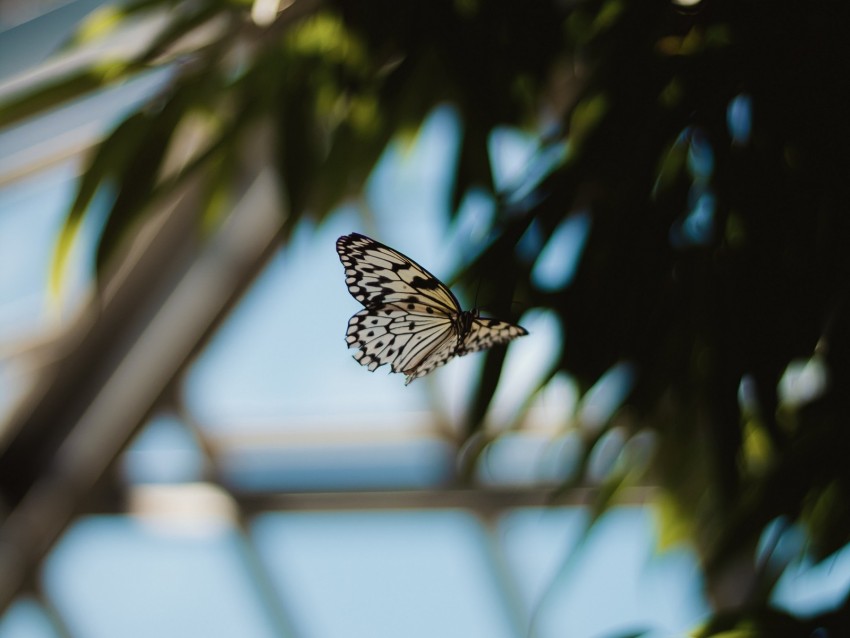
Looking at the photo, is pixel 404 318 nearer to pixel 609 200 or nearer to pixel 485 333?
pixel 485 333

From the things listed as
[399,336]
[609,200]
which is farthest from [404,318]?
[609,200]

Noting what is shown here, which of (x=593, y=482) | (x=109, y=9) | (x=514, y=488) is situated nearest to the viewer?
(x=109, y=9)

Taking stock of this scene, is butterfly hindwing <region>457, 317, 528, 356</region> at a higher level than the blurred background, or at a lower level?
lower

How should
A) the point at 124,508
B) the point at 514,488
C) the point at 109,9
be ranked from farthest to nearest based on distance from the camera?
the point at 124,508 → the point at 514,488 → the point at 109,9

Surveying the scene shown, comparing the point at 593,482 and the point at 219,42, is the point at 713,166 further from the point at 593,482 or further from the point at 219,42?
the point at 593,482

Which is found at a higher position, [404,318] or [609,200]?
[609,200]

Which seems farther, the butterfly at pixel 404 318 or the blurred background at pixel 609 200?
the blurred background at pixel 609 200

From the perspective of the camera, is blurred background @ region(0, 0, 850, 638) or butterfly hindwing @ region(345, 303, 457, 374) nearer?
butterfly hindwing @ region(345, 303, 457, 374)

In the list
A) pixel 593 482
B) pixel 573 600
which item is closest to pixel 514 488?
pixel 593 482
